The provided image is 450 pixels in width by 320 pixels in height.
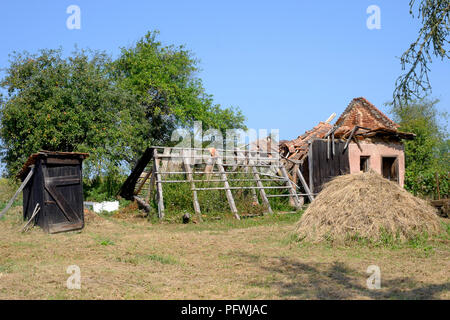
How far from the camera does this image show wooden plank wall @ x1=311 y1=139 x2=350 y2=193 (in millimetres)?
16859

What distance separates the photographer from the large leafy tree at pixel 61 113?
19.2m

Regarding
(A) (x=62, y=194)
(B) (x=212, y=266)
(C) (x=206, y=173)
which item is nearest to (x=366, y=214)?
(B) (x=212, y=266)

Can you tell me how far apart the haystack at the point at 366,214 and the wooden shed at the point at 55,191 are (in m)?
6.29

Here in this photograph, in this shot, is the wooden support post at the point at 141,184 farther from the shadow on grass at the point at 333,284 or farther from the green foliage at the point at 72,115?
Answer: the shadow on grass at the point at 333,284

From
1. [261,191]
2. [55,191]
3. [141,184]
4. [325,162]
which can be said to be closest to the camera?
[55,191]

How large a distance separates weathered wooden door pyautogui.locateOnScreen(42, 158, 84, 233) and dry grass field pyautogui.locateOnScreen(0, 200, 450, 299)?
0.61m

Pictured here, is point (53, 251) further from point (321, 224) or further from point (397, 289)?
point (397, 289)

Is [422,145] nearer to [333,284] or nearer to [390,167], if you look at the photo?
[390,167]

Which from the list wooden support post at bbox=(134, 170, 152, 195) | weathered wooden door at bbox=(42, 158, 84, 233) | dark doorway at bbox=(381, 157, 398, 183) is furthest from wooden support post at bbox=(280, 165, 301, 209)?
weathered wooden door at bbox=(42, 158, 84, 233)

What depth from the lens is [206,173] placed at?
1412 cm

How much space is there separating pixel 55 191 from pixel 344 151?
1204cm

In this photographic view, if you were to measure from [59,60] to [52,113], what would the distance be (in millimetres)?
3408

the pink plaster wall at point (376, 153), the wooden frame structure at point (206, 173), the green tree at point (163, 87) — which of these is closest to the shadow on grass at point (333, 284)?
the wooden frame structure at point (206, 173)

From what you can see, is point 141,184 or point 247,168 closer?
point 247,168
